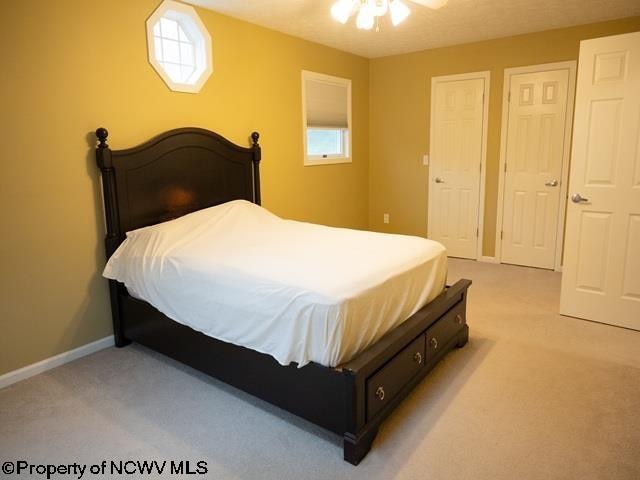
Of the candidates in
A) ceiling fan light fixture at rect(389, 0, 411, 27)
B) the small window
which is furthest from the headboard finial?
the small window

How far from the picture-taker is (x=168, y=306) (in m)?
2.60

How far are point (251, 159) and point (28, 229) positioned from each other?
6.06ft

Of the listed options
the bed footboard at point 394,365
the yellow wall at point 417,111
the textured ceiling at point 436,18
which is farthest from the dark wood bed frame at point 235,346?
the yellow wall at point 417,111

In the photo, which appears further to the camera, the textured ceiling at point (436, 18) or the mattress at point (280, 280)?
the textured ceiling at point (436, 18)

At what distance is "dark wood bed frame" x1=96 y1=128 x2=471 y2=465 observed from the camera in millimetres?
1990

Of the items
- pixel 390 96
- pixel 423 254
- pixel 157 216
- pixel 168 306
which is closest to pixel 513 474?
pixel 423 254

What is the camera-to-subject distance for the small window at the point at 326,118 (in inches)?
186

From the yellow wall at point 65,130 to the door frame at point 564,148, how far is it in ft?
9.47

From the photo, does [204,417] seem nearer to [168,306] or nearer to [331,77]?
[168,306]

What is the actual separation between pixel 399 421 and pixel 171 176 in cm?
228

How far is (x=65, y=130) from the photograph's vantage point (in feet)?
9.07

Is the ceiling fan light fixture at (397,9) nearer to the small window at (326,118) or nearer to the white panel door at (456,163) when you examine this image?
the small window at (326,118)

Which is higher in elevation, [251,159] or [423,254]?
[251,159]

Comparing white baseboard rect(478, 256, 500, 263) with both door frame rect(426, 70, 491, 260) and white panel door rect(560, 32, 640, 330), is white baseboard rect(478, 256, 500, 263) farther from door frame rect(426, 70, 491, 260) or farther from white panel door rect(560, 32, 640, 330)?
white panel door rect(560, 32, 640, 330)
